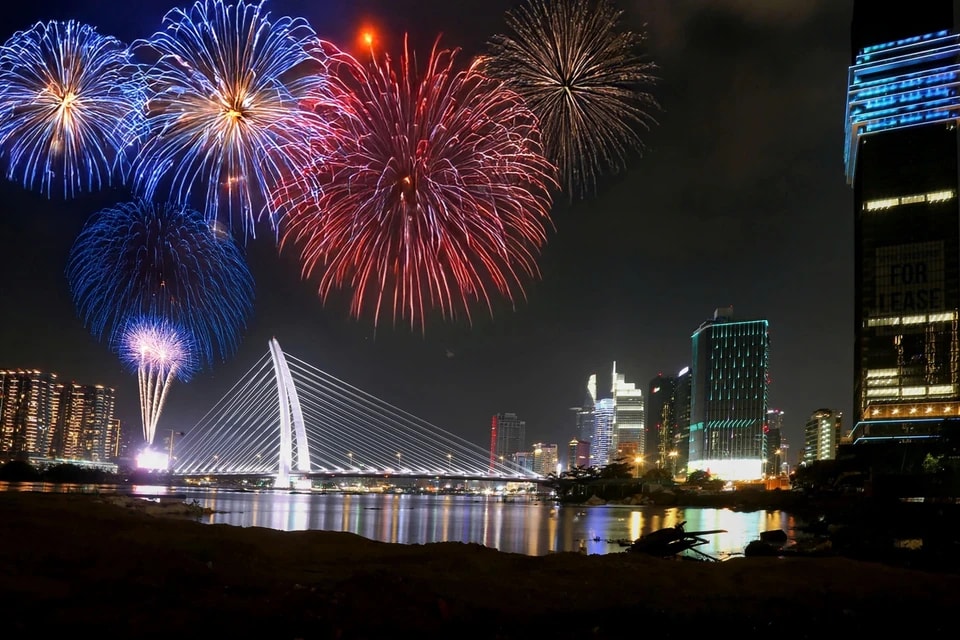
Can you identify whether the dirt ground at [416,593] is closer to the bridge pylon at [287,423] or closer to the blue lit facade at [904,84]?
the bridge pylon at [287,423]

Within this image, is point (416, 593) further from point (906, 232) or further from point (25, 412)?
point (25, 412)

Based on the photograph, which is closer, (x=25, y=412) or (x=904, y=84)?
(x=904, y=84)

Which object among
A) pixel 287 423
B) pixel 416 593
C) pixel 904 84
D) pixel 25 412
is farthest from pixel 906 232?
pixel 25 412

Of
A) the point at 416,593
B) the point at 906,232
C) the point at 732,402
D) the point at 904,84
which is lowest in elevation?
the point at 416,593

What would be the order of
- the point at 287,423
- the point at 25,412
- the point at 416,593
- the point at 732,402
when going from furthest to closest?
the point at 732,402
the point at 25,412
the point at 287,423
the point at 416,593

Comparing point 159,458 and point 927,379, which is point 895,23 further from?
point 159,458

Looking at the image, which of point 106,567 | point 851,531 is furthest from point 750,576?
point 851,531

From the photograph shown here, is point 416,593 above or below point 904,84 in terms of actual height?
below
